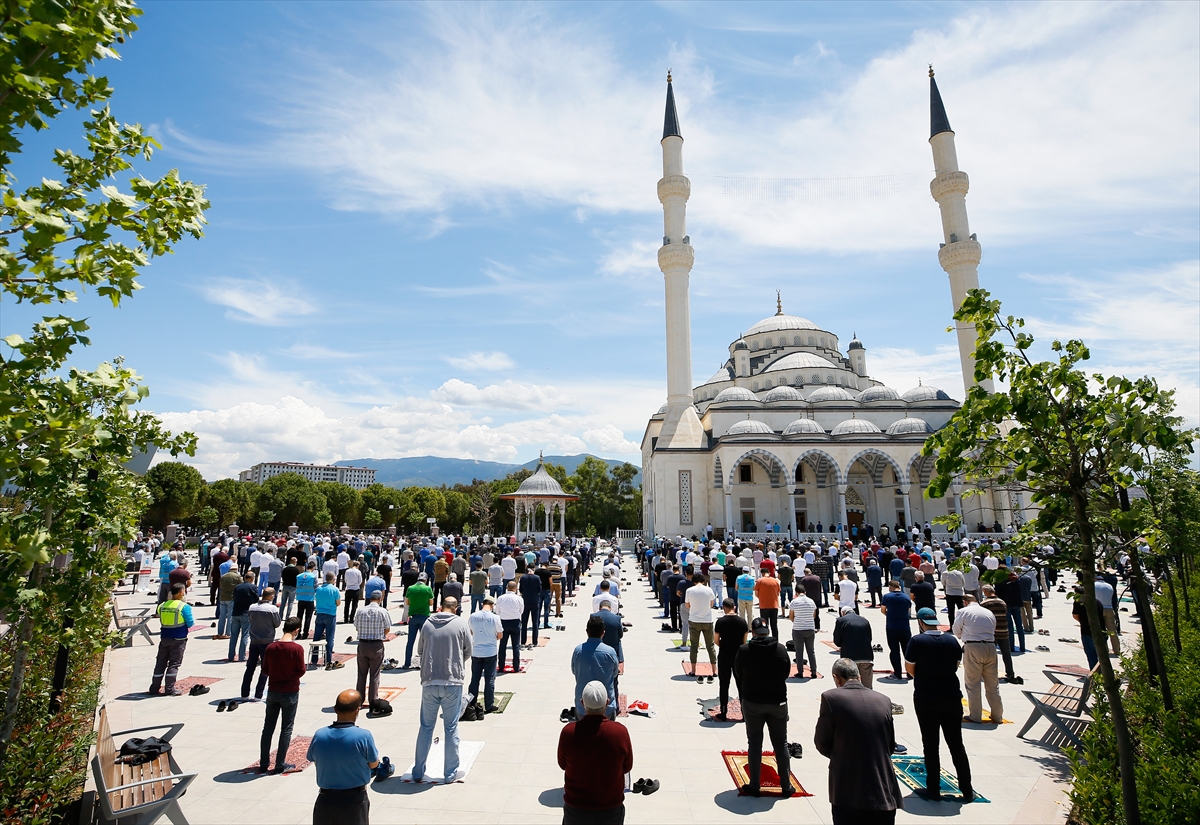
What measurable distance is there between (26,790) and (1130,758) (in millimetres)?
6757

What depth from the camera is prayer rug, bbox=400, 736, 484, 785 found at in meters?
5.61

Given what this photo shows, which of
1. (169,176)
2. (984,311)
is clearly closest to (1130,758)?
(984,311)

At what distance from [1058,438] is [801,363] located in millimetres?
45963

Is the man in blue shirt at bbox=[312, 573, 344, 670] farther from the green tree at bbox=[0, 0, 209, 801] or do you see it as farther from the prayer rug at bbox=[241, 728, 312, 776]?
the green tree at bbox=[0, 0, 209, 801]

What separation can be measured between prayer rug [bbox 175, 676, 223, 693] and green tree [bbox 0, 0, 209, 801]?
3607 millimetres

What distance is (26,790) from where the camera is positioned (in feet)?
12.9

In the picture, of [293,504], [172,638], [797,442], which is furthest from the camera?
[293,504]

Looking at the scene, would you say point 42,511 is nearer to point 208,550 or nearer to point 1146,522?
point 1146,522

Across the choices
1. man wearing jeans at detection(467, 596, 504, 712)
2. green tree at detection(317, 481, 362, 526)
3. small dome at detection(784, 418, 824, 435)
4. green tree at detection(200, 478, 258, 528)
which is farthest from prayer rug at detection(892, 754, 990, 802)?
green tree at detection(317, 481, 362, 526)

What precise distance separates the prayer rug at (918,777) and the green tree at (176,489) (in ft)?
164

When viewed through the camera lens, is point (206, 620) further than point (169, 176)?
Yes

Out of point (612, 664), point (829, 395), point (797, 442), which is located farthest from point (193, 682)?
point (829, 395)

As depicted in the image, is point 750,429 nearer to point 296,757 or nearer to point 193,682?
point 193,682

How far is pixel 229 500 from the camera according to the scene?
50.6 m
